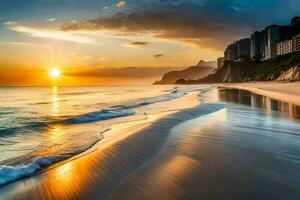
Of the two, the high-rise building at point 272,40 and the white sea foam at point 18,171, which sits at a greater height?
the high-rise building at point 272,40

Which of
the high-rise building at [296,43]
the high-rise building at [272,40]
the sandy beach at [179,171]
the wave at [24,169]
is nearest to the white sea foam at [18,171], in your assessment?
the wave at [24,169]

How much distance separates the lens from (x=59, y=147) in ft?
28.0

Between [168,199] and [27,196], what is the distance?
2.12 meters

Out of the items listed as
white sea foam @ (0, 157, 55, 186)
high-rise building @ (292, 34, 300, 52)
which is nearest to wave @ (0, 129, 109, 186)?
white sea foam @ (0, 157, 55, 186)

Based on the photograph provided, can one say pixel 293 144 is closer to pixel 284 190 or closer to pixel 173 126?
pixel 284 190

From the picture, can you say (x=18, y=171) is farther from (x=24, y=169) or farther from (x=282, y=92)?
(x=282, y=92)

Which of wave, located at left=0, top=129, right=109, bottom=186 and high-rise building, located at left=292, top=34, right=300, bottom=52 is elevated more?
high-rise building, located at left=292, top=34, right=300, bottom=52

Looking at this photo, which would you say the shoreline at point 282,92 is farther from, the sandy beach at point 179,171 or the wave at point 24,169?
the wave at point 24,169

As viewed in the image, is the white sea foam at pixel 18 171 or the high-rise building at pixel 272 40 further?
the high-rise building at pixel 272 40

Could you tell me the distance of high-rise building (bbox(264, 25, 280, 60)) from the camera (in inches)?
7421

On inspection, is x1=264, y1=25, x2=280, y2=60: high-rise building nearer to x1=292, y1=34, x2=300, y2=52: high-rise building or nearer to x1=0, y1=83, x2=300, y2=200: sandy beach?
x1=292, y1=34, x2=300, y2=52: high-rise building

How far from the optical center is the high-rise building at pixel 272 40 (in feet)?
618

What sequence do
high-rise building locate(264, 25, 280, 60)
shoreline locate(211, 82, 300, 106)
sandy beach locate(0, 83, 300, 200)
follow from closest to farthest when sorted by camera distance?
sandy beach locate(0, 83, 300, 200) → shoreline locate(211, 82, 300, 106) → high-rise building locate(264, 25, 280, 60)

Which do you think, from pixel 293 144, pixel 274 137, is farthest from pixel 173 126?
pixel 293 144
